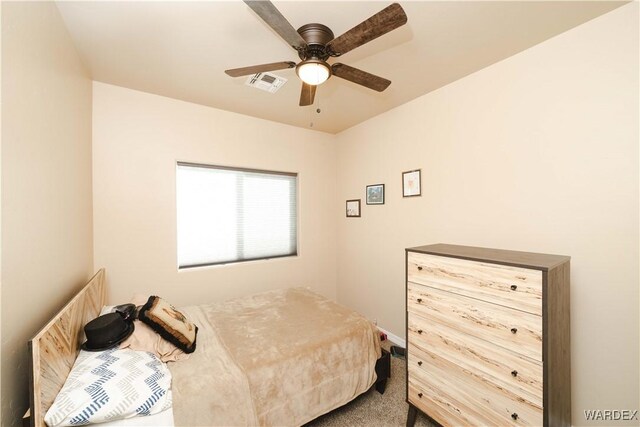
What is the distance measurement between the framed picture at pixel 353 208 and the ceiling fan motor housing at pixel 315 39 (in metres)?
2.20

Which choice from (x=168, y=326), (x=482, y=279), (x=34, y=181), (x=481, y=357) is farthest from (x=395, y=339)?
(x=34, y=181)

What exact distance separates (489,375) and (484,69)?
2265 millimetres

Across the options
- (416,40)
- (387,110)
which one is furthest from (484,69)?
(387,110)

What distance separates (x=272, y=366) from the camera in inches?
64.1

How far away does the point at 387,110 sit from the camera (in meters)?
3.07

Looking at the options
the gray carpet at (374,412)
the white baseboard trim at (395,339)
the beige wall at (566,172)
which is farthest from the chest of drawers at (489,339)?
the white baseboard trim at (395,339)

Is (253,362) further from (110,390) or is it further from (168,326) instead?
(110,390)

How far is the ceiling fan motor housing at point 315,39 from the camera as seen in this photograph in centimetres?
154

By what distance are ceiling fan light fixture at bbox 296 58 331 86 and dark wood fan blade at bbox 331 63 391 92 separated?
0.23 ft

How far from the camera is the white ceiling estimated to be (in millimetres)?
1550

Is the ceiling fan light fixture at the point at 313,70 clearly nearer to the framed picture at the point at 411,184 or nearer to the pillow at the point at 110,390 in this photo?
the framed picture at the point at 411,184

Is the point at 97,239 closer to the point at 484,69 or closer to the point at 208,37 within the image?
the point at 208,37

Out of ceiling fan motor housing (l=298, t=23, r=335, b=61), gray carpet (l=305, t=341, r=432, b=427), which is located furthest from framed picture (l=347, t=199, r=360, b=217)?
ceiling fan motor housing (l=298, t=23, r=335, b=61)

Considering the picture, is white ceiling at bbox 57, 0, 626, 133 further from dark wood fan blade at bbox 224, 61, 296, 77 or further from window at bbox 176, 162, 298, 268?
window at bbox 176, 162, 298, 268
